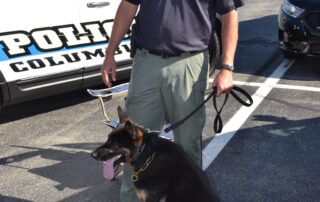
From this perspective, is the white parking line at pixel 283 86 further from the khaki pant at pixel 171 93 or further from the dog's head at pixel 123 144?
the dog's head at pixel 123 144

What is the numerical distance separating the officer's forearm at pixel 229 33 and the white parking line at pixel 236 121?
4.86 feet

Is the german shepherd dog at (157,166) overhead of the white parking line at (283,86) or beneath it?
overhead

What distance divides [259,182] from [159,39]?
1.66 meters

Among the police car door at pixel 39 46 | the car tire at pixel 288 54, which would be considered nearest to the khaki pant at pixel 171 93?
the police car door at pixel 39 46

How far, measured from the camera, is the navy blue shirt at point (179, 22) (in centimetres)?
262

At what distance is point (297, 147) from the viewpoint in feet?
14.0

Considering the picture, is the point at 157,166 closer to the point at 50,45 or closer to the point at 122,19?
the point at 122,19

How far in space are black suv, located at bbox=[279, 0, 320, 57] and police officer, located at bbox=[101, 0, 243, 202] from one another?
3.72m

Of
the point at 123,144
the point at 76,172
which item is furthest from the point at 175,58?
the point at 76,172

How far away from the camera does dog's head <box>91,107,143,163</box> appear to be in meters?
2.53

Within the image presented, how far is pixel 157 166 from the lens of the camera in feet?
8.76

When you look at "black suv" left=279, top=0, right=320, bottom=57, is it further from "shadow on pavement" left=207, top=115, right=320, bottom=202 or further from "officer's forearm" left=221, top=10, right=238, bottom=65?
"officer's forearm" left=221, top=10, right=238, bottom=65

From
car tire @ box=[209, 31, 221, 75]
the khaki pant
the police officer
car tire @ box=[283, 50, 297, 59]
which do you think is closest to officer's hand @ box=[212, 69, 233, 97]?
the police officer

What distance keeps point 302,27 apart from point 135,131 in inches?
172
